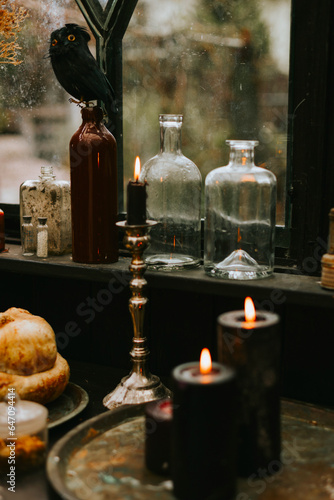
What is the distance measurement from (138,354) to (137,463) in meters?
0.29

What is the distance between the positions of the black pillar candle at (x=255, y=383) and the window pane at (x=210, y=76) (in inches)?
19.0

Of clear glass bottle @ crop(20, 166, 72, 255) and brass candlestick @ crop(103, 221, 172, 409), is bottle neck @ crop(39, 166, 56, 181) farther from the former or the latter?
brass candlestick @ crop(103, 221, 172, 409)

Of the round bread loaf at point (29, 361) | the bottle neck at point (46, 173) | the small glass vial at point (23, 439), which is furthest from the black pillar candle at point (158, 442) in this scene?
the bottle neck at point (46, 173)

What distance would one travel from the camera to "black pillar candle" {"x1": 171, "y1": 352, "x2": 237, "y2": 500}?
2.18ft

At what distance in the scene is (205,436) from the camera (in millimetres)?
667

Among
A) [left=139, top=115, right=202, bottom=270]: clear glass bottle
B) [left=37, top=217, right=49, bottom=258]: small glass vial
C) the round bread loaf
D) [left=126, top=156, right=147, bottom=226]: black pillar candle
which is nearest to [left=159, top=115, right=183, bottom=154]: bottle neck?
[left=139, top=115, right=202, bottom=270]: clear glass bottle

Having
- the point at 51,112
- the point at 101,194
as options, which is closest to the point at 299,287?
the point at 101,194

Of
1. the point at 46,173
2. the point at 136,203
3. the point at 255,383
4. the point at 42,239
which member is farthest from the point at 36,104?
the point at 255,383

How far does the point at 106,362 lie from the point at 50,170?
0.46 meters

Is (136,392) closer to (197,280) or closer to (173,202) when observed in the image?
(197,280)

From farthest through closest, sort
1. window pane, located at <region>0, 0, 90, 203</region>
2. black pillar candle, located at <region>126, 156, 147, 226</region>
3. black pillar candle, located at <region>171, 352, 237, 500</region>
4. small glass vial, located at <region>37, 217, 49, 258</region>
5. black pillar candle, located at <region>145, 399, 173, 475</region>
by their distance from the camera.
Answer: window pane, located at <region>0, 0, 90, 203</region>
small glass vial, located at <region>37, 217, 49, 258</region>
black pillar candle, located at <region>126, 156, 147, 226</region>
black pillar candle, located at <region>145, 399, 173, 475</region>
black pillar candle, located at <region>171, 352, 237, 500</region>

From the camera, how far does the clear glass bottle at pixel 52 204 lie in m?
1.28

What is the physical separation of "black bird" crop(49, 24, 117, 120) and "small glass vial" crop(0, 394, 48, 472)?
64 cm

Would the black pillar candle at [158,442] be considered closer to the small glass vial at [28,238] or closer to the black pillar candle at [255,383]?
the black pillar candle at [255,383]
